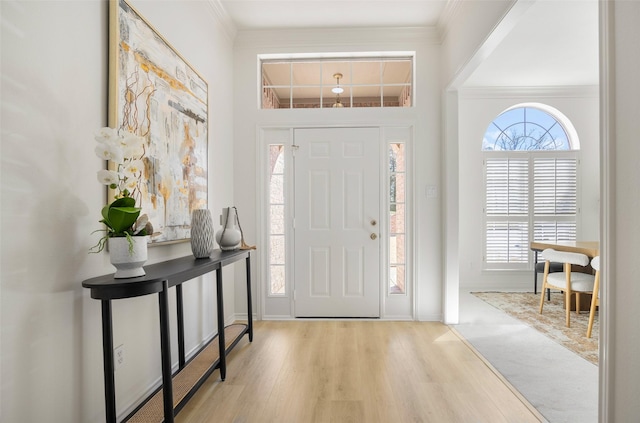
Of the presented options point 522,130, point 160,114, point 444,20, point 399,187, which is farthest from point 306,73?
point 522,130

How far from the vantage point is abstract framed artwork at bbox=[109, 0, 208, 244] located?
1.73 m

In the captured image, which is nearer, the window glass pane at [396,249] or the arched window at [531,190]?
the window glass pane at [396,249]

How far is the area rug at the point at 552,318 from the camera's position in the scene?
288 centimetres

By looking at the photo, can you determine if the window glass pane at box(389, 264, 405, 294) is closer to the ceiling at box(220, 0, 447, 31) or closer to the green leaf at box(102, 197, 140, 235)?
the ceiling at box(220, 0, 447, 31)

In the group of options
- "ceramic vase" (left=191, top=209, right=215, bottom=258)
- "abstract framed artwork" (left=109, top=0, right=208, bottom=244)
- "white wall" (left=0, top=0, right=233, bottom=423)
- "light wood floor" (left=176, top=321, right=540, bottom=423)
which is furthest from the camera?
"ceramic vase" (left=191, top=209, right=215, bottom=258)

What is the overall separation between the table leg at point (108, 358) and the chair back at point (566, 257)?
3.76m

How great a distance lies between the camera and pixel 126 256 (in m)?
1.49

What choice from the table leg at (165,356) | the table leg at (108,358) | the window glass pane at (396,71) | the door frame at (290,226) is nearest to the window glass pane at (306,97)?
the door frame at (290,226)

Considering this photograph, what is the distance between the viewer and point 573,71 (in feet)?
14.4

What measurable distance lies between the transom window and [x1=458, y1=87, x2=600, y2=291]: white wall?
5.94 feet

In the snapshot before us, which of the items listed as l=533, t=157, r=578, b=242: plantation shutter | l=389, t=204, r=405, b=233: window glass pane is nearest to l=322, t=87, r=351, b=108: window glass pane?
l=389, t=204, r=405, b=233: window glass pane

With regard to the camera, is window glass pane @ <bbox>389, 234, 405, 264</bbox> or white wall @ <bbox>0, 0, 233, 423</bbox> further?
window glass pane @ <bbox>389, 234, 405, 264</bbox>

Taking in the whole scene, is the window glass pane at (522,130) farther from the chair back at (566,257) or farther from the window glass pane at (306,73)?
the window glass pane at (306,73)

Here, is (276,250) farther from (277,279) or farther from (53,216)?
(53,216)
